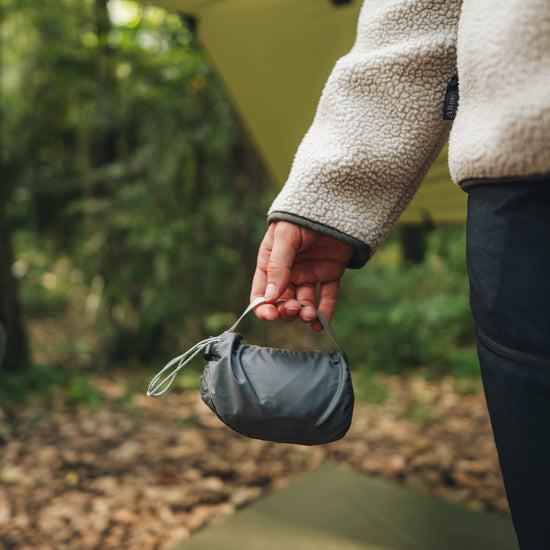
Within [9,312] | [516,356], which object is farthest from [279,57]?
[9,312]

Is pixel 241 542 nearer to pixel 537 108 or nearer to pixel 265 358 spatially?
pixel 265 358

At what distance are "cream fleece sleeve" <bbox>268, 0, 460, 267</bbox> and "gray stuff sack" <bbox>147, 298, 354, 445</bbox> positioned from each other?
22 cm

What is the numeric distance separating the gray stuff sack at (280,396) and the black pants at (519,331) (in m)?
0.22

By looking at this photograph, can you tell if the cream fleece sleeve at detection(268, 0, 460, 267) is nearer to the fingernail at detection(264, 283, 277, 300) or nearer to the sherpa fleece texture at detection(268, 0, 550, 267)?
the sherpa fleece texture at detection(268, 0, 550, 267)

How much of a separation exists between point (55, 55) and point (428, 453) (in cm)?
431

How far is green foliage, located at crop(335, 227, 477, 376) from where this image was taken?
4.30 meters

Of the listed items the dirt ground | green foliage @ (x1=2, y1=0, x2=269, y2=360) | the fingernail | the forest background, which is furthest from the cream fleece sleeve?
green foliage @ (x1=2, y1=0, x2=269, y2=360)

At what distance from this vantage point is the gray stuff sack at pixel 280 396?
2.43 feet

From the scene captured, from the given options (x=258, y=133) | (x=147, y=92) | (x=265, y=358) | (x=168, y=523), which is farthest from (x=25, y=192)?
(x=265, y=358)

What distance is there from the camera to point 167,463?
2543 millimetres

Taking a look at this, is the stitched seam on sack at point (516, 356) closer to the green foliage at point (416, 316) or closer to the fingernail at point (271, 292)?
the fingernail at point (271, 292)

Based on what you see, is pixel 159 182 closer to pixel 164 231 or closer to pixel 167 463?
pixel 164 231

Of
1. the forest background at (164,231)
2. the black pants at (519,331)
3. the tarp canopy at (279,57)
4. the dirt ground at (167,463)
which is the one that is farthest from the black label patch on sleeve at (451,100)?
the forest background at (164,231)

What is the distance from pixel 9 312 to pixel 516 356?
3.70m
